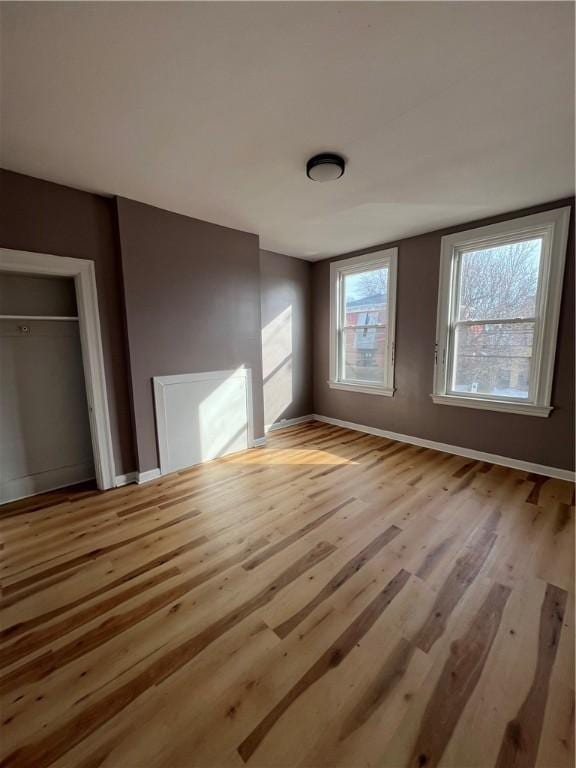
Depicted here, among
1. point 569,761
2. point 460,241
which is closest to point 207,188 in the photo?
point 460,241

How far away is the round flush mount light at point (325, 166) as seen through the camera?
2104 millimetres

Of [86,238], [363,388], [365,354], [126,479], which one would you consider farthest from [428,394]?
[86,238]

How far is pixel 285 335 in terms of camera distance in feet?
15.6

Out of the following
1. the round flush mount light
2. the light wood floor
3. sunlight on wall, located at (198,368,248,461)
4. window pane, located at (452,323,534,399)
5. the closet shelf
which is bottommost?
the light wood floor

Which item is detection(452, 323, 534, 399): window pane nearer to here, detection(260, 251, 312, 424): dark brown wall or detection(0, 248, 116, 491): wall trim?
detection(260, 251, 312, 424): dark brown wall

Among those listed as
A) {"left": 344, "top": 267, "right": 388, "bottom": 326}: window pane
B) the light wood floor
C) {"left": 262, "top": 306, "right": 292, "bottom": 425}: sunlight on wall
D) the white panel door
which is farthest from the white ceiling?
the light wood floor

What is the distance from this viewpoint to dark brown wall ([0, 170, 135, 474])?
2.31 meters

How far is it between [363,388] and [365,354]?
1.64 ft

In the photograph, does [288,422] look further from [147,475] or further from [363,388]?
[147,475]

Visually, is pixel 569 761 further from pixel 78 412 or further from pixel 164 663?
pixel 78 412

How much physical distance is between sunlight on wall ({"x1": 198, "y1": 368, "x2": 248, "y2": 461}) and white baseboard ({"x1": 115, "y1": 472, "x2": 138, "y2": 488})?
2.31ft

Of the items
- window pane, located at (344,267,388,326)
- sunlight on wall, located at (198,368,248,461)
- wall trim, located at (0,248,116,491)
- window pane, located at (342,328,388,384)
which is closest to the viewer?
wall trim, located at (0,248,116,491)

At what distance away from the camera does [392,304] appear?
13.3 feet

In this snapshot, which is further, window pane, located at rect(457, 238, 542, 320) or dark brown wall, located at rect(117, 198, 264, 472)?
window pane, located at rect(457, 238, 542, 320)
